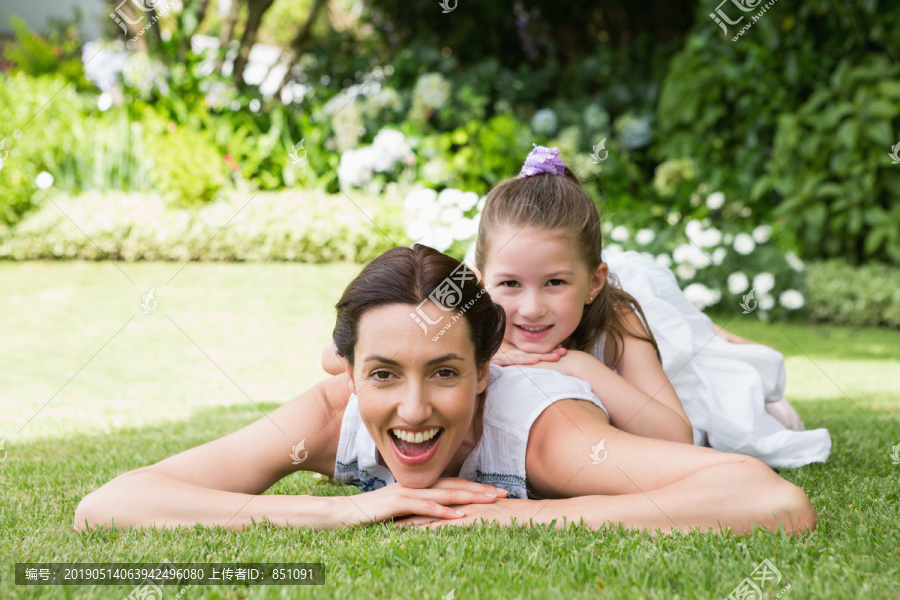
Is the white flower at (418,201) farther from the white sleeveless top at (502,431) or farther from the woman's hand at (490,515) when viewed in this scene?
the woman's hand at (490,515)

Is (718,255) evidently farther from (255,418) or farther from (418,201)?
(255,418)

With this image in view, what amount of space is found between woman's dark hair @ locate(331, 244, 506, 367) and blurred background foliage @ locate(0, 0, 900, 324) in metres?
4.53

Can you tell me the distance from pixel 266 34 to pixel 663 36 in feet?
51.4

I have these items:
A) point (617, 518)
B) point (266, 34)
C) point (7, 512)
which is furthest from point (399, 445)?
point (266, 34)

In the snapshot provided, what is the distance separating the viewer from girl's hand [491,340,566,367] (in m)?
3.17

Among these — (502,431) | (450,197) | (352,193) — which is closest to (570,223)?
(502,431)

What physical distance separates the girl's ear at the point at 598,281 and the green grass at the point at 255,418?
42.9 inches

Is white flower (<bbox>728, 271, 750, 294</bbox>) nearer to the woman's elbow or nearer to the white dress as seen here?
the white dress

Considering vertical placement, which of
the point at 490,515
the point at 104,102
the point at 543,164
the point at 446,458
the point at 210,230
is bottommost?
the point at 490,515

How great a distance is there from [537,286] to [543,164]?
0.67 meters

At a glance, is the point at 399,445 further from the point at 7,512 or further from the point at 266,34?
the point at 266,34

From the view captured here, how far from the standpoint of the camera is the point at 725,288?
8.32m

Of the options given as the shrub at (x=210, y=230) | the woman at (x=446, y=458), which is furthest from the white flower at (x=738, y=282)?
the woman at (x=446, y=458)

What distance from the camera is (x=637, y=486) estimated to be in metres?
2.62
